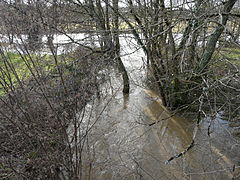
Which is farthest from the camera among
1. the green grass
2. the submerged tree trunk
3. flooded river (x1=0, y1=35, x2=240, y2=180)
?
the submerged tree trunk

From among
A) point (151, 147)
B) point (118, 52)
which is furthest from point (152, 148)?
A: point (118, 52)

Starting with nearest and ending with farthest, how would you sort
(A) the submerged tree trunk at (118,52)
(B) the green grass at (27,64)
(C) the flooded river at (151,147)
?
(B) the green grass at (27,64) → (C) the flooded river at (151,147) → (A) the submerged tree trunk at (118,52)

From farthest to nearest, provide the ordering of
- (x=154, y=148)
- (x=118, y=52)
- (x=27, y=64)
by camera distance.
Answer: (x=118, y=52) < (x=154, y=148) < (x=27, y=64)

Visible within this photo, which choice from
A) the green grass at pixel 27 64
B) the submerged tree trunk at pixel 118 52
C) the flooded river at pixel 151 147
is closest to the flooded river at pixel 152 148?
the flooded river at pixel 151 147

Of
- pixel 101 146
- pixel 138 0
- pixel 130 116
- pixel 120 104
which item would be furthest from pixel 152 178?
pixel 138 0

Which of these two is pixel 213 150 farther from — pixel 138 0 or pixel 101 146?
pixel 138 0

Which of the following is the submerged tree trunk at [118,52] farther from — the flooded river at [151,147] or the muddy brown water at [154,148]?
the muddy brown water at [154,148]

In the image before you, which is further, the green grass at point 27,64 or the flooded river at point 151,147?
the flooded river at point 151,147

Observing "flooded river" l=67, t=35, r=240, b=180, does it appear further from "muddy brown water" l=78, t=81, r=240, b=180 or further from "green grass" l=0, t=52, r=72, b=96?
"green grass" l=0, t=52, r=72, b=96

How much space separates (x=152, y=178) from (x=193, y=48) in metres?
3.60

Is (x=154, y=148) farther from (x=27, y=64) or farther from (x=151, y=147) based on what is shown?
(x=27, y=64)

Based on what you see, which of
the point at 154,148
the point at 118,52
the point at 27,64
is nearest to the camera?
the point at 27,64

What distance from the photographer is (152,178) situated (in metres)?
4.17

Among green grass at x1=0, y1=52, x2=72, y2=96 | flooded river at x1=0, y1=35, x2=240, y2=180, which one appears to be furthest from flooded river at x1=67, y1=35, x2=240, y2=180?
green grass at x1=0, y1=52, x2=72, y2=96
